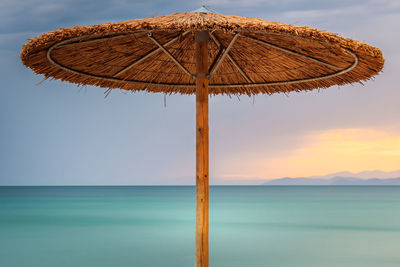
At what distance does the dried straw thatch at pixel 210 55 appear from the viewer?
8.77 ft

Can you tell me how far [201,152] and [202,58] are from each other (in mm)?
659

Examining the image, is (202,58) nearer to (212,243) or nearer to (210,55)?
(210,55)

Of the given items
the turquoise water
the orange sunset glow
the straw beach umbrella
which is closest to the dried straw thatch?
the straw beach umbrella

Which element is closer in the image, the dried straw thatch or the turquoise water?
the dried straw thatch

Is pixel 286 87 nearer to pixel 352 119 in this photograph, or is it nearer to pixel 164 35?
pixel 164 35

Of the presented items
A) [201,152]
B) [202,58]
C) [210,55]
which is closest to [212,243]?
[210,55]

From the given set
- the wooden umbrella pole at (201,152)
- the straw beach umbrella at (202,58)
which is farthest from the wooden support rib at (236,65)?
the wooden umbrella pole at (201,152)

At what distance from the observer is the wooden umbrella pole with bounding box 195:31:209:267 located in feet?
10.7

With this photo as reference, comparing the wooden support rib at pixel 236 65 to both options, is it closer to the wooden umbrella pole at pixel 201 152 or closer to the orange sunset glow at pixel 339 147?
the wooden umbrella pole at pixel 201 152

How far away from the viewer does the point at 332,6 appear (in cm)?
2589

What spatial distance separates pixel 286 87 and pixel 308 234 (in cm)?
849

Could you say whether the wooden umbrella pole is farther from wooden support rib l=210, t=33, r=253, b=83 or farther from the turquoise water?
the turquoise water

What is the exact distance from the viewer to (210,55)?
396 centimetres

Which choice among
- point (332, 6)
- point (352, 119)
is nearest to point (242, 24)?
point (332, 6)
